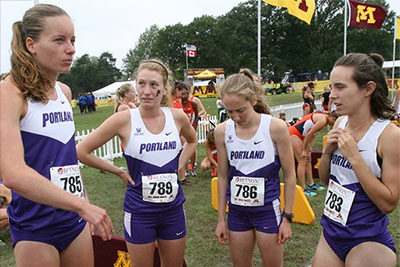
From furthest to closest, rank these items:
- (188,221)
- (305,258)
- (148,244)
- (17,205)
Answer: (188,221)
(305,258)
(148,244)
(17,205)

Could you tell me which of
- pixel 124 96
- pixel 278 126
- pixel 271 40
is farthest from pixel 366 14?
pixel 271 40

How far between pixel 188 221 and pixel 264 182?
9.12ft

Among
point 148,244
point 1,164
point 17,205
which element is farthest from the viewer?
point 148,244

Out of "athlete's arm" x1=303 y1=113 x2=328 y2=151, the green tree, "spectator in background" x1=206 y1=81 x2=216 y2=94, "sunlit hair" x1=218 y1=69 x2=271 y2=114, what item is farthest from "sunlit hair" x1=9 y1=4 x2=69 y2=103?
the green tree

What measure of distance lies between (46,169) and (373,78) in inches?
77.8

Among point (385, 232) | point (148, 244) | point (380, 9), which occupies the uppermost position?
point (380, 9)

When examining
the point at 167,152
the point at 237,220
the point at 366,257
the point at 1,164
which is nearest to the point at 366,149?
the point at 366,257

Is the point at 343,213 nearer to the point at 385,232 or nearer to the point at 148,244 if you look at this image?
the point at 385,232

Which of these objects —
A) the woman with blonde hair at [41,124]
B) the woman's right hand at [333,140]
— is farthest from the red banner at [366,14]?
the woman with blonde hair at [41,124]

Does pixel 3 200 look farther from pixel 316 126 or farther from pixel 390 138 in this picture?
pixel 316 126

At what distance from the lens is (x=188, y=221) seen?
4883 millimetres

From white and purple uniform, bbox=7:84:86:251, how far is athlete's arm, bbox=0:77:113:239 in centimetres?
19

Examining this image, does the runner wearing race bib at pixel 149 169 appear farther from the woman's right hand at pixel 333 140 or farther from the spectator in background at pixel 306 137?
the spectator in background at pixel 306 137

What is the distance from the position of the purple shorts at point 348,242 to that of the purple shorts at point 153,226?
107cm
